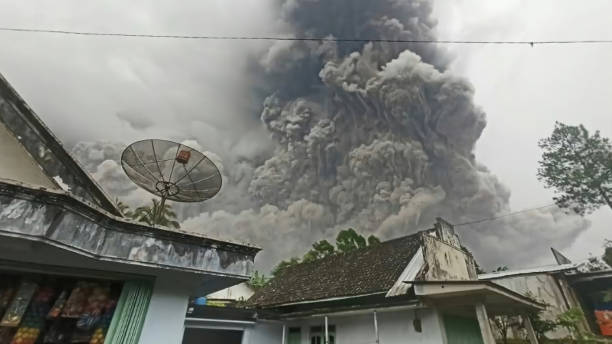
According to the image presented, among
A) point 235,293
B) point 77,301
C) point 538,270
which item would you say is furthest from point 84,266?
point 235,293

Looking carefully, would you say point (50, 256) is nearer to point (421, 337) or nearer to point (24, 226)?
point (24, 226)

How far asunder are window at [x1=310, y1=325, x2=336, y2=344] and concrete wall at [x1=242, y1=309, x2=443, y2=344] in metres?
0.14

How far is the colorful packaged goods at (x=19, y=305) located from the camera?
3.72 m

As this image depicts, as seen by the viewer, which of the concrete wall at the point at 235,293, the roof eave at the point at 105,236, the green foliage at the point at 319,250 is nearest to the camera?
the roof eave at the point at 105,236

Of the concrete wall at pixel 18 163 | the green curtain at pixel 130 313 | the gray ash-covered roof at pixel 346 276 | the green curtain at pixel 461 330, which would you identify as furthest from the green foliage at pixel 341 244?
the concrete wall at pixel 18 163

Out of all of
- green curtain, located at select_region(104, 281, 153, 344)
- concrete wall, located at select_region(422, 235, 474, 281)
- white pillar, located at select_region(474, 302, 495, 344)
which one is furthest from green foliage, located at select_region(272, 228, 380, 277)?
green curtain, located at select_region(104, 281, 153, 344)

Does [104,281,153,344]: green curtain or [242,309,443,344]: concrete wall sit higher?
[242,309,443,344]: concrete wall

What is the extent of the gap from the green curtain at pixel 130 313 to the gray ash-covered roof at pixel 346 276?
747cm

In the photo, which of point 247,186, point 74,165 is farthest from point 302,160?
point 74,165

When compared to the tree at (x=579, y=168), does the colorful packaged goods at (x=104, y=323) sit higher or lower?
lower

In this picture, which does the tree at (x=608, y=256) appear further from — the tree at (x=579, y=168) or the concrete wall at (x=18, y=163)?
the concrete wall at (x=18, y=163)

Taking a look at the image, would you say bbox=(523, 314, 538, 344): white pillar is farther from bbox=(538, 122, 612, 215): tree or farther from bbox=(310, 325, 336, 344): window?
bbox=(538, 122, 612, 215): tree

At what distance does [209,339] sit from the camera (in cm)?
1616

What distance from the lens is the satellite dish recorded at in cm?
584
